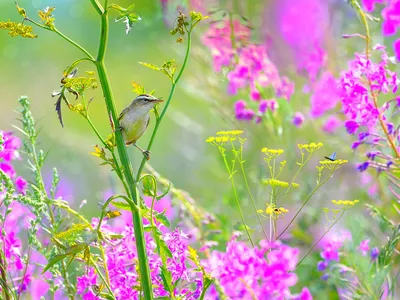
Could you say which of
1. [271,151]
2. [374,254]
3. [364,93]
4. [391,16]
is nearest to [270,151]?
[271,151]

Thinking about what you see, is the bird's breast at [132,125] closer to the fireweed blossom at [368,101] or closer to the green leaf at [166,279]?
the green leaf at [166,279]

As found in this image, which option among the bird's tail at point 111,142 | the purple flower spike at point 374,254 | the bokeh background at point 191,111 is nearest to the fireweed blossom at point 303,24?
the bokeh background at point 191,111

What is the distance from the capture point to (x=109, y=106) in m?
0.97

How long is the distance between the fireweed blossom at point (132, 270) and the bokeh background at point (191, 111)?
0.39 ft

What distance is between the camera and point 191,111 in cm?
509

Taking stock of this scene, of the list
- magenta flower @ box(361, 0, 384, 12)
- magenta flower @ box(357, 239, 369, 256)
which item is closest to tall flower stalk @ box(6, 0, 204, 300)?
magenta flower @ box(357, 239, 369, 256)

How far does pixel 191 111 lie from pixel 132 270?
3878 mm

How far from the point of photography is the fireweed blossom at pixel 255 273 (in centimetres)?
112

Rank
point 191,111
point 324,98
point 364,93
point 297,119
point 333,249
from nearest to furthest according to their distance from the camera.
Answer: point 364,93
point 333,249
point 297,119
point 324,98
point 191,111

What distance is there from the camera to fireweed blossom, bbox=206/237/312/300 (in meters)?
1.12

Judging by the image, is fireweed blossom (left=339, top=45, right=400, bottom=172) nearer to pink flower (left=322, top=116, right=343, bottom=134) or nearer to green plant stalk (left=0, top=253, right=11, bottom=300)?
green plant stalk (left=0, top=253, right=11, bottom=300)

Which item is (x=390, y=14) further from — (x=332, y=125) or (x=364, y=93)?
(x=332, y=125)

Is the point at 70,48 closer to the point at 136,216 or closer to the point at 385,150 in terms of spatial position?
the point at 385,150

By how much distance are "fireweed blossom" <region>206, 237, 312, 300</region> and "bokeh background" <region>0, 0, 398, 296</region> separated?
21 centimetres
